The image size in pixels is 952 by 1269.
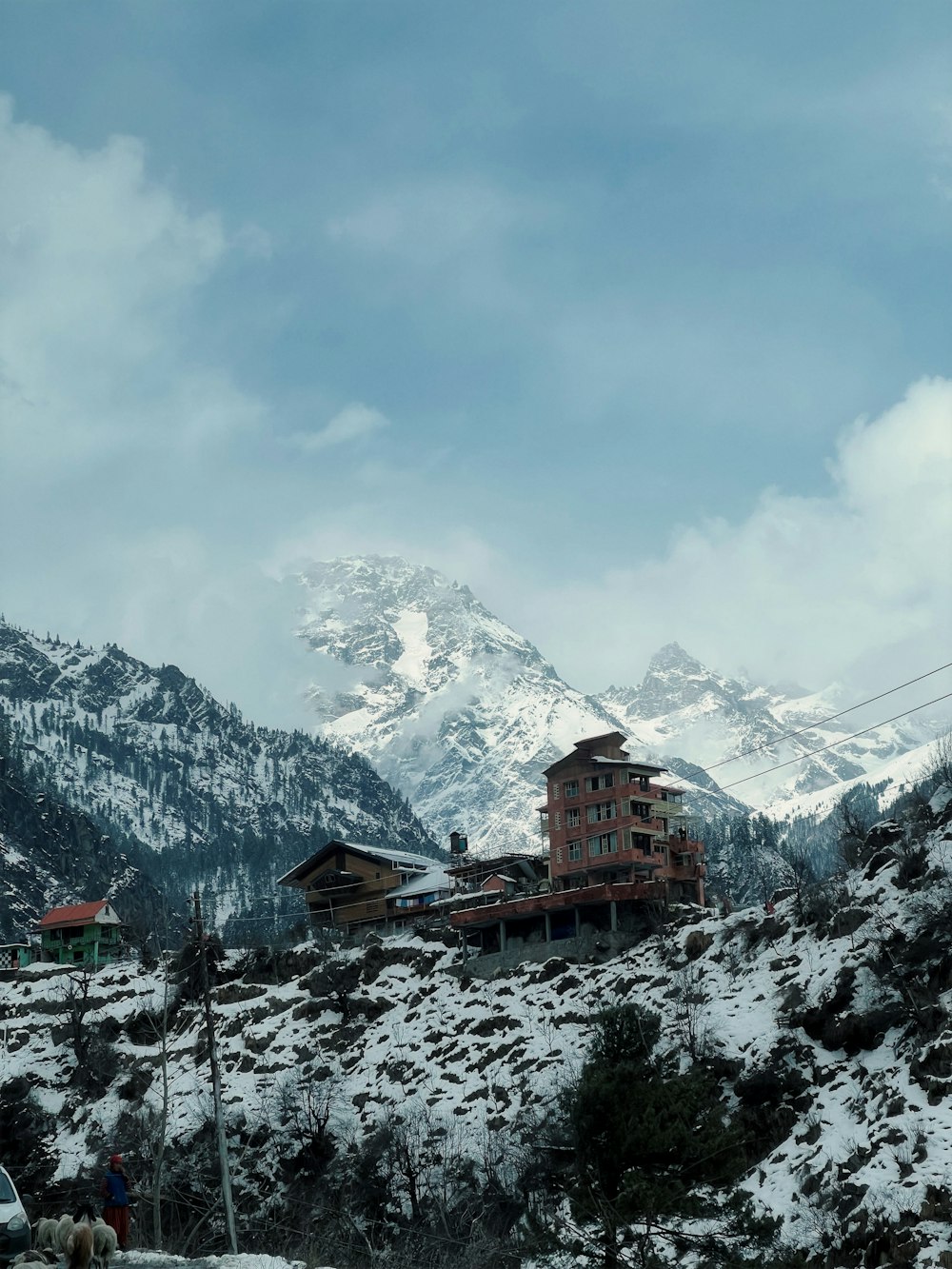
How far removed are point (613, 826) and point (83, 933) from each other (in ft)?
201

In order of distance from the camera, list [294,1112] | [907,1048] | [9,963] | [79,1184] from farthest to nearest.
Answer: [9,963] < [294,1112] < [79,1184] < [907,1048]

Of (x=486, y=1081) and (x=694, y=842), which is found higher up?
(x=694, y=842)

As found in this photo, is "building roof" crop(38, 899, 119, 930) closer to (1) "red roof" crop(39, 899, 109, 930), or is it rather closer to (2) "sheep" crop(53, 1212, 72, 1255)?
(1) "red roof" crop(39, 899, 109, 930)

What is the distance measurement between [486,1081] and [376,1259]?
1218 inches

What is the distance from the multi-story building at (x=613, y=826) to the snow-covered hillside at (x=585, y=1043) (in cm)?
1263

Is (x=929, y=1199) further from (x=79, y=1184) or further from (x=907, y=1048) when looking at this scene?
(x=79, y=1184)

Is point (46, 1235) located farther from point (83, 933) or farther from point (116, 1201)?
point (83, 933)

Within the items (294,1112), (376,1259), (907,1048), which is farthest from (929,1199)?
(294,1112)

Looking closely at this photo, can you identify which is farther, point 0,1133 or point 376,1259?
point 0,1133

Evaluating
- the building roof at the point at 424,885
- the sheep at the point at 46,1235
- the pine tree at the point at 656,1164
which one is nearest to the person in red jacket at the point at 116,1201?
the sheep at the point at 46,1235

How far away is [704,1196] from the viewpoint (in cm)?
3778

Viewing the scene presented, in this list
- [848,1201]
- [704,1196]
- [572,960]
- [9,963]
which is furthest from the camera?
[9,963]

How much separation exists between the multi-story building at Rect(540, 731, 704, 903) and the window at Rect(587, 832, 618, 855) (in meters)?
0.07

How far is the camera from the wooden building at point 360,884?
375 feet
